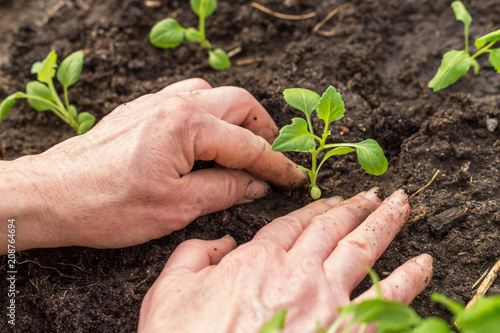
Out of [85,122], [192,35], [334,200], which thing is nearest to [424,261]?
[334,200]

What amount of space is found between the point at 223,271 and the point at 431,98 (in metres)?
1.82

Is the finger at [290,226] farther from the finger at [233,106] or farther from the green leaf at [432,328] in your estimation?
the green leaf at [432,328]

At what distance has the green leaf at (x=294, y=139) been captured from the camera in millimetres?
1808

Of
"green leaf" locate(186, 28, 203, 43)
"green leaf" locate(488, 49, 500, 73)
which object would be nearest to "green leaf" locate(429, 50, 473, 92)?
"green leaf" locate(488, 49, 500, 73)

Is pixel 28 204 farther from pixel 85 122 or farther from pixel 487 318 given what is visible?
pixel 487 318

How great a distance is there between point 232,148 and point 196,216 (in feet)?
1.25

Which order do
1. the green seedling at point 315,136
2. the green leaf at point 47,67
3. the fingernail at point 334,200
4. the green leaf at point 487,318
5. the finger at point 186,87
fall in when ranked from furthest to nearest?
the green leaf at point 47,67 → the finger at point 186,87 → the fingernail at point 334,200 → the green seedling at point 315,136 → the green leaf at point 487,318

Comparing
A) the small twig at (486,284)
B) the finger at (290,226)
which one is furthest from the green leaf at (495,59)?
the finger at (290,226)

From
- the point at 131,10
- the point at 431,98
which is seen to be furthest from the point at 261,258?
the point at 131,10

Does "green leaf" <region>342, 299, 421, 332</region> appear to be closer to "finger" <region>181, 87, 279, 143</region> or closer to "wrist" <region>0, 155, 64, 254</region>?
"finger" <region>181, 87, 279, 143</region>

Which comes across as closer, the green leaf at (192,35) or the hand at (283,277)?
the hand at (283,277)

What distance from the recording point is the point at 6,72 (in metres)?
3.20

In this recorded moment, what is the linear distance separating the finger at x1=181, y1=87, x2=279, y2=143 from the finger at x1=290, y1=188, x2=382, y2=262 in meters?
0.62

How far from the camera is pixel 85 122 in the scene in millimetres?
2744
